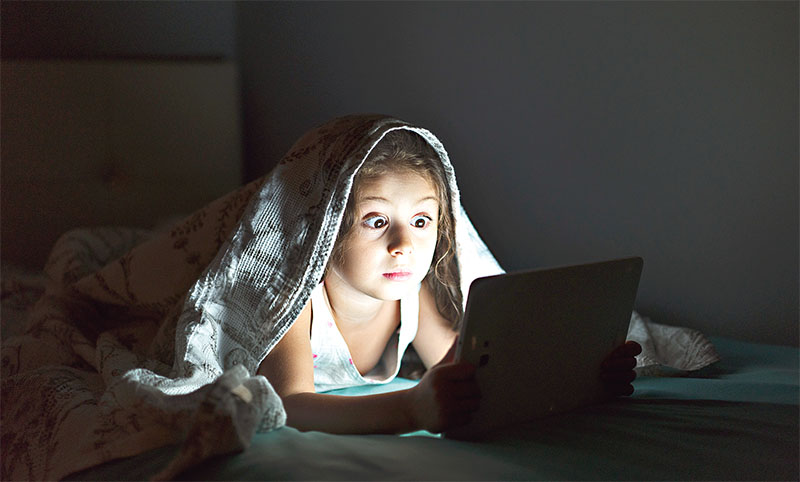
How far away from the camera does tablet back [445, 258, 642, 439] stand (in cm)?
76

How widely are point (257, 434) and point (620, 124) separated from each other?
959 millimetres

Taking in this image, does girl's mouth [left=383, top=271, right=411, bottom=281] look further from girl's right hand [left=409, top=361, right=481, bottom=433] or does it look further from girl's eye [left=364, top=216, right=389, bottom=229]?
girl's right hand [left=409, top=361, right=481, bottom=433]

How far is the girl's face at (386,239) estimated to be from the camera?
1.00 metres

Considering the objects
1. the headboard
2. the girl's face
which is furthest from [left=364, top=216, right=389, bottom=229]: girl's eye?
the headboard

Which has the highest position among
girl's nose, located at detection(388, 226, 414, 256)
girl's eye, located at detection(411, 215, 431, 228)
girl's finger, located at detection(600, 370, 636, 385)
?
girl's eye, located at detection(411, 215, 431, 228)

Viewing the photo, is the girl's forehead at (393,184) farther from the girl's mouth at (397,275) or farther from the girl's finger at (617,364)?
the girl's finger at (617,364)

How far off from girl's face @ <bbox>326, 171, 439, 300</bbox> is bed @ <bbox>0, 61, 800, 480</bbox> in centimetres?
20

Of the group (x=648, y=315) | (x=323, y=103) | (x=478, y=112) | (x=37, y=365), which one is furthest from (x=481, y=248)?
(x=323, y=103)

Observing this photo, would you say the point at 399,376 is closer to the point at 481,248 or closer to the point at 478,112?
the point at 481,248

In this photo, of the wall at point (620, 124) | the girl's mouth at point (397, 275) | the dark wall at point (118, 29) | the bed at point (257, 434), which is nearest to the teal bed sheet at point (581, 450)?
the bed at point (257, 434)

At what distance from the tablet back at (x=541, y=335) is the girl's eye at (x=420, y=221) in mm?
287

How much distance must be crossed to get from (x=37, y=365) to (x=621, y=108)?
1.07 metres

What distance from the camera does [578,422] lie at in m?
0.83

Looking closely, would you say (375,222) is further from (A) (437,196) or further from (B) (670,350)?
(B) (670,350)
